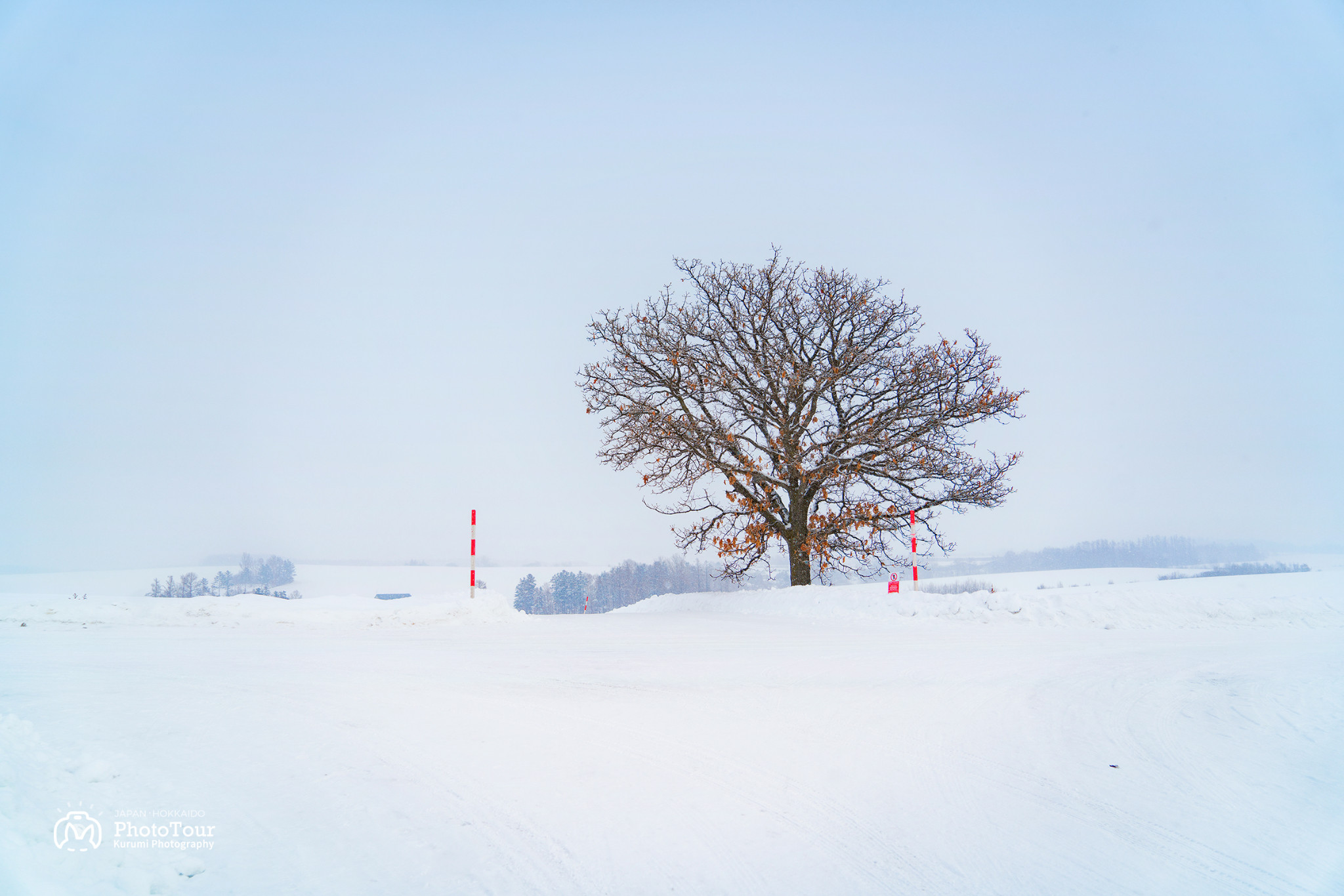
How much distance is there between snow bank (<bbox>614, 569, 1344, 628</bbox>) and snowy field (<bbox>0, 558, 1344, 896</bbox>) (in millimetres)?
1996

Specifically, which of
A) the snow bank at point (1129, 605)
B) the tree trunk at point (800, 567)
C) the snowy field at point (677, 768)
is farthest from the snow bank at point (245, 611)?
the tree trunk at point (800, 567)

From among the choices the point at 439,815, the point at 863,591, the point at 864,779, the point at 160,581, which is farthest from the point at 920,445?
the point at 160,581

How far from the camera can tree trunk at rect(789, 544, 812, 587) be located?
16297 millimetres

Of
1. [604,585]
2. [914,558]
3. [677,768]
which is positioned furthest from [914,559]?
[604,585]

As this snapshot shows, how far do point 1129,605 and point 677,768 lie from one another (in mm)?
9324

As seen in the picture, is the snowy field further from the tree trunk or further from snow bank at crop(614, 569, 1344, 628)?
the tree trunk

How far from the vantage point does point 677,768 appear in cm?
360

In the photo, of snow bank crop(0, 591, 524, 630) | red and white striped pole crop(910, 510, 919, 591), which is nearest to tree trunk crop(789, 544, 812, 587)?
red and white striped pole crop(910, 510, 919, 591)

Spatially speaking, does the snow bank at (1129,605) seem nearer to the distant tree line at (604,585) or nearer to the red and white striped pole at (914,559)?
the red and white striped pole at (914,559)

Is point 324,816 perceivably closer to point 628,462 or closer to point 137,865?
point 137,865

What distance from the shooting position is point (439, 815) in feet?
9.77

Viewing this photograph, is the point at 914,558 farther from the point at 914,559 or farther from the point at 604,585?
the point at 604,585

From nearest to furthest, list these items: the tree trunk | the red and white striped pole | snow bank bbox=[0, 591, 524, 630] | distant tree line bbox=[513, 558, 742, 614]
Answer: snow bank bbox=[0, 591, 524, 630] → the red and white striped pole → the tree trunk → distant tree line bbox=[513, 558, 742, 614]

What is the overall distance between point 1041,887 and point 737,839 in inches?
44.9
